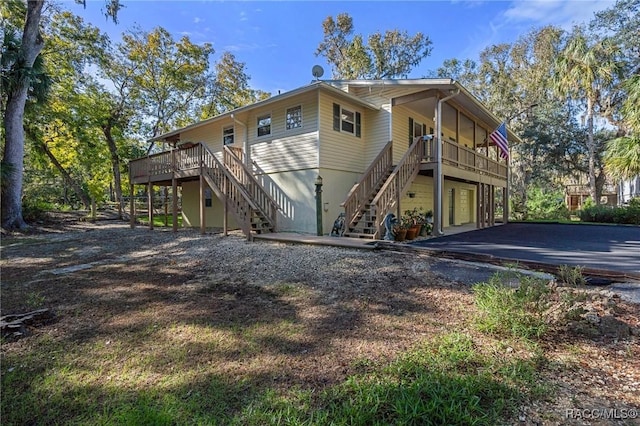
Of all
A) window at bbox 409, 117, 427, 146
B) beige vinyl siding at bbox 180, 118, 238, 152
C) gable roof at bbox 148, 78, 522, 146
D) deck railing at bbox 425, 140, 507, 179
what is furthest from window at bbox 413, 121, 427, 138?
beige vinyl siding at bbox 180, 118, 238, 152

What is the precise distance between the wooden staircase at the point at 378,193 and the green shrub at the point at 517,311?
531cm

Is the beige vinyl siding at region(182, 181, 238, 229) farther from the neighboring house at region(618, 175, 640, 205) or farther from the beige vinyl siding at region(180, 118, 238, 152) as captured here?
the neighboring house at region(618, 175, 640, 205)

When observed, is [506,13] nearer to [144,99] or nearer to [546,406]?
[546,406]

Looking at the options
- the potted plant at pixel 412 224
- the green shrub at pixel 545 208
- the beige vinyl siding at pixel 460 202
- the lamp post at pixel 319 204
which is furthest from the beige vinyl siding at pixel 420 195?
the green shrub at pixel 545 208

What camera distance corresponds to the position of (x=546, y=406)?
7.09ft

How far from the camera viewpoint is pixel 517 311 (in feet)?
10.8

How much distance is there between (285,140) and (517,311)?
9.64 metres

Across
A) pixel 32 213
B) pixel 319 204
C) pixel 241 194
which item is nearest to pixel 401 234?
pixel 319 204

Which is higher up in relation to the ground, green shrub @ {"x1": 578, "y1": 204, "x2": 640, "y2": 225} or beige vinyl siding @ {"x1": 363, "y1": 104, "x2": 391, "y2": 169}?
beige vinyl siding @ {"x1": 363, "y1": 104, "x2": 391, "y2": 169}

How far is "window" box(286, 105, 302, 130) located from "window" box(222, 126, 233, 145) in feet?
12.3

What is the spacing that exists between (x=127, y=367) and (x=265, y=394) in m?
1.36

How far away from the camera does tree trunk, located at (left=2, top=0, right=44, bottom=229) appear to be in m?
13.0

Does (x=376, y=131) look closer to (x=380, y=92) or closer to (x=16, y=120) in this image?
(x=380, y=92)

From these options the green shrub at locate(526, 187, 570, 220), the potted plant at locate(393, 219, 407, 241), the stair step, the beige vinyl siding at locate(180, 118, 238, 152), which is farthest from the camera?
the green shrub at locate(526, 187, 570, 220)
